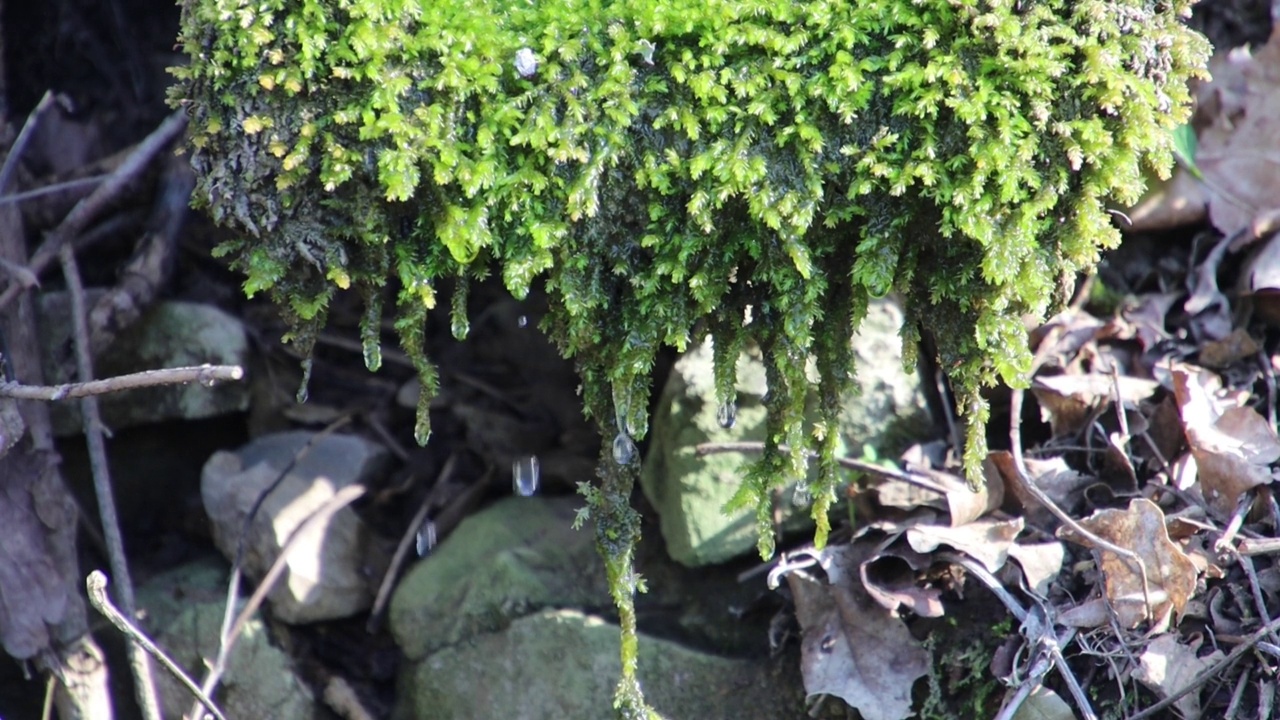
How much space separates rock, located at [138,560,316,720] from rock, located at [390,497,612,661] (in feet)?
1.00

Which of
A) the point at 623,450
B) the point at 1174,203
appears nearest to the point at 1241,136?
the point at 1174,203

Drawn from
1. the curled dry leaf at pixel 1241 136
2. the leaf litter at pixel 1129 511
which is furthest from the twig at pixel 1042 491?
the curled dry leaf at pixel 1241 136

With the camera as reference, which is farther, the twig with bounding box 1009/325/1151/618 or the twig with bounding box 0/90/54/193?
the twig with bounding box 0/90/54/193

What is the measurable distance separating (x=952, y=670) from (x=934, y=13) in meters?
1.28

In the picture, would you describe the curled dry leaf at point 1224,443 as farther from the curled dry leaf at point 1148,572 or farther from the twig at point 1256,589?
the curled dry leaf at point 1148,572

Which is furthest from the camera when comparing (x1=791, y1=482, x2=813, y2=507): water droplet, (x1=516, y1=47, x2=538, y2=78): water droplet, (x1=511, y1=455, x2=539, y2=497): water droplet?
(x1=511, y1=455, x2=539, y2=497): water droplet

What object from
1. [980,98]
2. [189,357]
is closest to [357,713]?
[189,357]

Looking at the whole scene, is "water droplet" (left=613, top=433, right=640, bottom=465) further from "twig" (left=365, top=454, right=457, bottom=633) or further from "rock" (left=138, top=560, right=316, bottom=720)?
"rock" (left=138, top=560, right=316, bottom=720)

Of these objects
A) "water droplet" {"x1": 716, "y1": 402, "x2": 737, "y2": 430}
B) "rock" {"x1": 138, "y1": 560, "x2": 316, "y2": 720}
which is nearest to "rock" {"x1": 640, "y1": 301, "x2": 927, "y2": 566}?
→ "water droplet" {"x1": 716, "y1": 402, "x2": 737, "y2": 430}

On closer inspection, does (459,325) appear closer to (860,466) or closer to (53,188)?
(860,466)

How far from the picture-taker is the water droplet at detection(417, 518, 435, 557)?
111 inches

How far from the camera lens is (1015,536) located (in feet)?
6.63

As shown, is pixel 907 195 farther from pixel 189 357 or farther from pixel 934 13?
pixel 189 357

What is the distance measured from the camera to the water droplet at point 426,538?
A: 2816 millimetres
